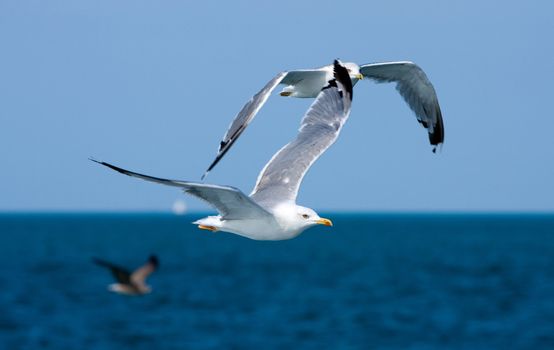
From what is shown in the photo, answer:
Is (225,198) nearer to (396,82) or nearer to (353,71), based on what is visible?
(353,71)

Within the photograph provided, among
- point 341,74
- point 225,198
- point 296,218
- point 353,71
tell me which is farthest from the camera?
point 353,71

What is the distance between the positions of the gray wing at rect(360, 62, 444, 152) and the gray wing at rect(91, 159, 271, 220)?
5294 mm

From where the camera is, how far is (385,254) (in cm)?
10456

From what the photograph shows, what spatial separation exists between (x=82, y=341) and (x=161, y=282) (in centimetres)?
2395

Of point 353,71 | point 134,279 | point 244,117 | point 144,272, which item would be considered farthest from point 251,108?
point 144,272

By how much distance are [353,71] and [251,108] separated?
217cm

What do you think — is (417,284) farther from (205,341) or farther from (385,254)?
(385,254)

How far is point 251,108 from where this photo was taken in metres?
11.8

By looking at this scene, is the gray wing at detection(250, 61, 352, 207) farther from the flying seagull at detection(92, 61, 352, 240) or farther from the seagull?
the seagull

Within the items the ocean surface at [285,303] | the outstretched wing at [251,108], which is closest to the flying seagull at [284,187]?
the outstretched wing at [251,108]

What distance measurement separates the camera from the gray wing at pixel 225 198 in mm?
8914

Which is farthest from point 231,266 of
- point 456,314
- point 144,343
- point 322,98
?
point 322,98

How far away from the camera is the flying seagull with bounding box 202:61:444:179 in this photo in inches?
534

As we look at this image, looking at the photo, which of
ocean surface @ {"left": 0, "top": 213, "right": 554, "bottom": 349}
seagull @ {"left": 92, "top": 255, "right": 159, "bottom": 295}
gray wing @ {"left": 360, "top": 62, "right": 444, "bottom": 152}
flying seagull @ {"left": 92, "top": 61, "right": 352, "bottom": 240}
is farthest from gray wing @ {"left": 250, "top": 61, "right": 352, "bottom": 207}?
ocean surface @ {"left": 0, "top": 213, "right": 554, "bottom": 349}
